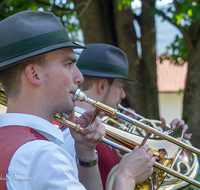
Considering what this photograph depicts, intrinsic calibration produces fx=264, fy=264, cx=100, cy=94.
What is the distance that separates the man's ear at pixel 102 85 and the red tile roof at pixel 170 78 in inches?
516

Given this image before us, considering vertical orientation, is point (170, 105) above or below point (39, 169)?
below

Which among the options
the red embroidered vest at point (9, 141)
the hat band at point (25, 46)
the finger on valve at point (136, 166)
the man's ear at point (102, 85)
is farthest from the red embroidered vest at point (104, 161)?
the hat band at point (25, 46)

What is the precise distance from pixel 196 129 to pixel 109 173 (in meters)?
2.52

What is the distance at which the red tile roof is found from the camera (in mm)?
15234

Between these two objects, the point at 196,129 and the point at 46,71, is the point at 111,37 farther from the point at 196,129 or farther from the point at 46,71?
the point at 46,71

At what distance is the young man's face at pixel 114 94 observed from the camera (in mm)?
2502

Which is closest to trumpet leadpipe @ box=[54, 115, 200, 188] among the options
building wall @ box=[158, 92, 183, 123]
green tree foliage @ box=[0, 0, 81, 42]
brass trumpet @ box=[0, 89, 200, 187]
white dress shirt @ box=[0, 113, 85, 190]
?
brass trumpet @ box=[0, 89, 200, 187]

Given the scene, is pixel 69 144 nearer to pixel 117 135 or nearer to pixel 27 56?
pixel 117 135

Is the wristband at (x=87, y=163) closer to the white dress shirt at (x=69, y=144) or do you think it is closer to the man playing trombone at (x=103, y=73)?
the white dress shirt at (x=69, y=144)

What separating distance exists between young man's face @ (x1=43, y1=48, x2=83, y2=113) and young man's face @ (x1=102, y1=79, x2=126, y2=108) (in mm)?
1151

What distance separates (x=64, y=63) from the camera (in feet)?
4.32

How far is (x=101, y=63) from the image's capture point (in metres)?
2.57

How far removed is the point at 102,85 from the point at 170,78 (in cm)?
1366

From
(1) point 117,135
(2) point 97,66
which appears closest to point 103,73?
(2) point 97,66
